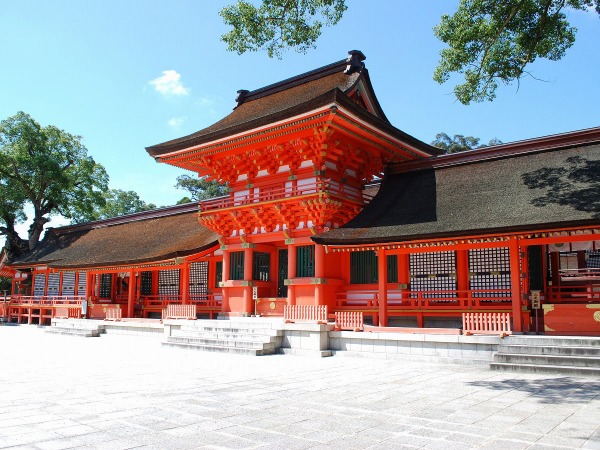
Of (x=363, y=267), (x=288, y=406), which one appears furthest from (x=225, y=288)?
(x=288, y=406)

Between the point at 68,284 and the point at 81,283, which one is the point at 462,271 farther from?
the point at 68,284

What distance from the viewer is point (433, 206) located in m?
15.7

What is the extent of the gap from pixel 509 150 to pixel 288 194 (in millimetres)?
7533

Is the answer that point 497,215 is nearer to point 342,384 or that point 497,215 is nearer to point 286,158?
point 342,384

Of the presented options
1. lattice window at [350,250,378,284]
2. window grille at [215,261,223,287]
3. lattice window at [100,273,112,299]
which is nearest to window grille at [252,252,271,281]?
window grille at [215,261,223,287]

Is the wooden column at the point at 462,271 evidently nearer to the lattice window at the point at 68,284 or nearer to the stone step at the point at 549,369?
the stone step at the point at 549,369

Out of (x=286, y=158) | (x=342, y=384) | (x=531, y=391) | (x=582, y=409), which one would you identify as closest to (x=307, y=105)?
(x=286, y=158)

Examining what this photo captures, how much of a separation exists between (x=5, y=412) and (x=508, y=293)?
13072 mm

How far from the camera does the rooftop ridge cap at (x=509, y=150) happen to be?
15391 millimetres

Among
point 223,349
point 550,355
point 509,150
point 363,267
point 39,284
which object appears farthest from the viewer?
point 39,284

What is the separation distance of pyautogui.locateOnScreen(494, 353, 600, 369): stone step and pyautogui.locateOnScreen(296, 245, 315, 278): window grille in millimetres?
7539

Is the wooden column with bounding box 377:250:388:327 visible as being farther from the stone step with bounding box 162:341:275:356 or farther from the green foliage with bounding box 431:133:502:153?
the green foliage with bounding box 431:133:502:153

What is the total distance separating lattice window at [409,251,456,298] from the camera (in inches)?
656

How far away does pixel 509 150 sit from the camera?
648 inches
